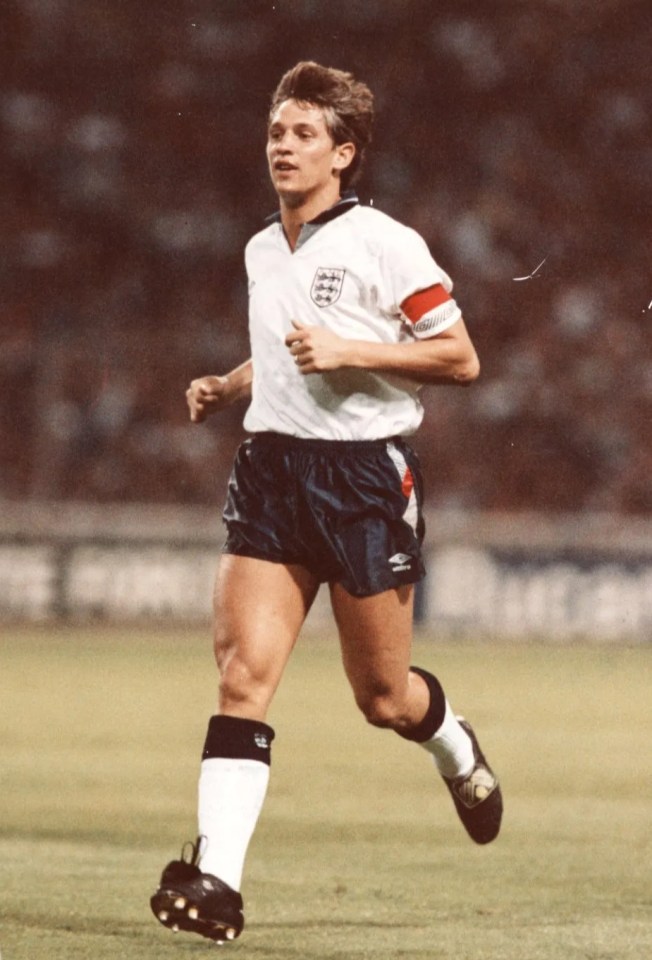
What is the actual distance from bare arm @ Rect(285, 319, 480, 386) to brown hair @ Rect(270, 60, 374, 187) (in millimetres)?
597

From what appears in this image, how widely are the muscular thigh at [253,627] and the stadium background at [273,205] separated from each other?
16780mm

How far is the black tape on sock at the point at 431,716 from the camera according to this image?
20.2ft

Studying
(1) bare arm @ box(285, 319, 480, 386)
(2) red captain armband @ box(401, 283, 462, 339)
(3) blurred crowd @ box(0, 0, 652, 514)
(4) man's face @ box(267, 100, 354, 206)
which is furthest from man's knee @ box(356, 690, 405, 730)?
(3) blurred crowd @ box(0, 0, 652, 514)

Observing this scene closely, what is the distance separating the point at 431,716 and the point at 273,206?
17614 mm

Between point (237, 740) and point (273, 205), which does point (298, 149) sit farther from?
point (273, 205)

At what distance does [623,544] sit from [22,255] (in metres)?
8.84

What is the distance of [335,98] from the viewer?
5.45 m

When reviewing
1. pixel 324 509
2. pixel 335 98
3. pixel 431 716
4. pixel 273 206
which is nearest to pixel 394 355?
pixel 324 509

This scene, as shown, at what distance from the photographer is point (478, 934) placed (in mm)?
5473

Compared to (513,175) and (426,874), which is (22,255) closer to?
(513,175)

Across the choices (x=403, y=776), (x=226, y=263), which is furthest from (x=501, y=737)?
(x=226, y=263)

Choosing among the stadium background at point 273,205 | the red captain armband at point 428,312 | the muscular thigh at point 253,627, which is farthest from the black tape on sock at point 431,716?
the stadium background at point 273,205

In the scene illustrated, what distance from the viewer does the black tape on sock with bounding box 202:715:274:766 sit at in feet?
16.8

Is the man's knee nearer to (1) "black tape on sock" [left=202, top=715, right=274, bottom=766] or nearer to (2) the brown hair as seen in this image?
(1) "black tape on sock" [left=202, top=715, right=274, bottom=766]
